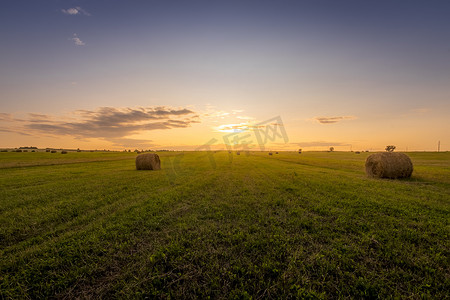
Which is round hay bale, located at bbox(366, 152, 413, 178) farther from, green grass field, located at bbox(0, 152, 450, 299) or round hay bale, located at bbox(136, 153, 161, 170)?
round hay bale, located at bbox(136, 153, 161, 170)

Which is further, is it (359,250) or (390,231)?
(390,231)

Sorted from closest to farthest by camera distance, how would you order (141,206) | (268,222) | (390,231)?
1. (390,231)
2. (268,222)
3. (141,206)

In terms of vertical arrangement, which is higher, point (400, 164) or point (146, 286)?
point (400, 164)

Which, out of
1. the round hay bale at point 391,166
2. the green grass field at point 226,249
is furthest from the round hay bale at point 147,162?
the round hay bale at point 391,166

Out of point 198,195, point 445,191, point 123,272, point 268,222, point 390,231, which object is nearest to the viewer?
point 123,272

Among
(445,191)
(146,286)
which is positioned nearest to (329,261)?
(146,286)

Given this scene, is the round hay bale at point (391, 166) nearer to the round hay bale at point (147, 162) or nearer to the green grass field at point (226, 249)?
the green grass field at point (226, 249)

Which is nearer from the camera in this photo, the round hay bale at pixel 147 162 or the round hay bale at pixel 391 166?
the round hay bale at pixel 391 166

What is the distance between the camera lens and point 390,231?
19.3 feet

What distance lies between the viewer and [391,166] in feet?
55.6

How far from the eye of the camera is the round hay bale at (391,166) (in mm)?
16906

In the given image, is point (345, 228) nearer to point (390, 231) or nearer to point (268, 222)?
point (390, 231)

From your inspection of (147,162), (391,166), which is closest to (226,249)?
(391,166)

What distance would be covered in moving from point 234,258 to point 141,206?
19.3 ft
